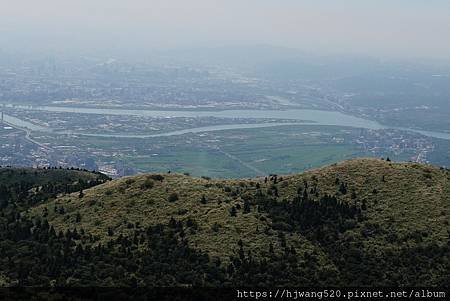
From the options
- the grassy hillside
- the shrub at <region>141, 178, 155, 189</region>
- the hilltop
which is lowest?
the grassy hillside

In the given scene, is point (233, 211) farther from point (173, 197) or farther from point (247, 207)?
point (173, 197)

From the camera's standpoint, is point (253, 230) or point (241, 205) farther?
point (241, 205)

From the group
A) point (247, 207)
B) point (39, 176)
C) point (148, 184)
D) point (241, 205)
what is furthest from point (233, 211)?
point (39, 176)

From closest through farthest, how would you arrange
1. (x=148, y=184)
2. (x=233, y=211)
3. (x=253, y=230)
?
(x=253, y=230) → (x=233, y=211) → (x=148, y=184)

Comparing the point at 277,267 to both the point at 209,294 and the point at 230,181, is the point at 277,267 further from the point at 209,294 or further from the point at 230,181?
the point at 230,181

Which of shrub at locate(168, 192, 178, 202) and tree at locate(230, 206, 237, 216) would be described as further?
shrub at locate(168, 192, 178, 202)

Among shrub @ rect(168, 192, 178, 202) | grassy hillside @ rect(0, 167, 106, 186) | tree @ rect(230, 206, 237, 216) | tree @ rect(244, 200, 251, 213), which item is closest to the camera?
tree @ rect(230, 206, 237, 216)

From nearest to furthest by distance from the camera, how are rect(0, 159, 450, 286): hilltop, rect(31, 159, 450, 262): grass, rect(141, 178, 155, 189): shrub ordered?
rect(0, 159, 450, 286): hilltop, rect(31, 159, 450, 262): grass, rect(141, 178, 155, 189): shrub

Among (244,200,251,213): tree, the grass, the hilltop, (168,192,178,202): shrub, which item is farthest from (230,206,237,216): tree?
(168,192,178,202): shrub

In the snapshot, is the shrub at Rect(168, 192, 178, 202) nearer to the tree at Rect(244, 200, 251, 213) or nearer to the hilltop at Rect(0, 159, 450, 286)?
the hilltop at Rect(0, 159, 450, 286)

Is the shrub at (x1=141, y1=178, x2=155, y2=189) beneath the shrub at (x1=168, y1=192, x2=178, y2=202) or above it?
above
